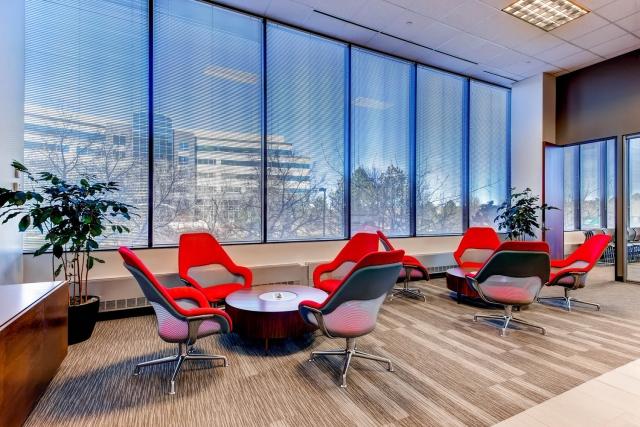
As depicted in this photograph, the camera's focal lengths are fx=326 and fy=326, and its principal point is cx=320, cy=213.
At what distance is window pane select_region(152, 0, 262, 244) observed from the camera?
4.18m

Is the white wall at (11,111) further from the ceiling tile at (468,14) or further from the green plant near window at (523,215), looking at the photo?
the green plant near window at (523,215)

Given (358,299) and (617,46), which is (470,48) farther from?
(358,299)

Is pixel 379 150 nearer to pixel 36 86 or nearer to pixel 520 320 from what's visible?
pixel 520 320

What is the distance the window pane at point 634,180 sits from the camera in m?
6.02

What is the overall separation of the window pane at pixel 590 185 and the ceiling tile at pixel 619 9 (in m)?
3.05

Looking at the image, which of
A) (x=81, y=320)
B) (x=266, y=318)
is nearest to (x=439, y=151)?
(x=266, y=318)

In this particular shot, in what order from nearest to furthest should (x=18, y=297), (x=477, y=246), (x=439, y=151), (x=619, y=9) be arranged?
(x=18, y=297), (x=619, y=9), (x=477, y=246), (x=439, y=151)

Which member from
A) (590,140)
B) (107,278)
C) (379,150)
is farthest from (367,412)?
(590,140)

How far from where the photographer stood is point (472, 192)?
6.75 meters

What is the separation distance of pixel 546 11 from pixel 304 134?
382cm

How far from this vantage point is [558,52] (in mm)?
5727

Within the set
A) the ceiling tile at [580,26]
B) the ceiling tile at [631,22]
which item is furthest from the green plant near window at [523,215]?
the ceiling tile at [631,22]

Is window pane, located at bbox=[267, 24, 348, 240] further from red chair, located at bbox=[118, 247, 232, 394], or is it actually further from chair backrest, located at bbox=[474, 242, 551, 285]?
chair backrest, located at bbox=[474, 242, 551, 285]

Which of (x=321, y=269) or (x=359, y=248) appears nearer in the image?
(x=321, y=269)
